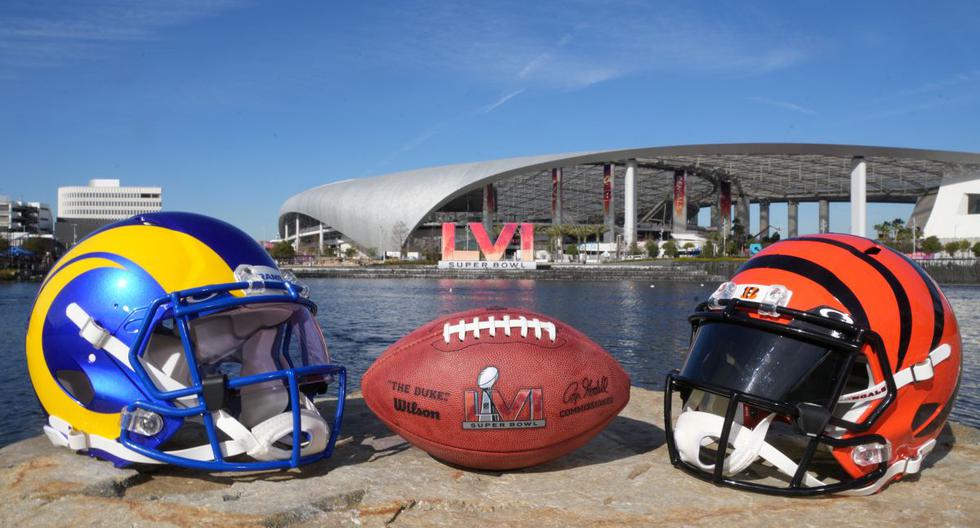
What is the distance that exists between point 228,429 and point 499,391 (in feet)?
4.53

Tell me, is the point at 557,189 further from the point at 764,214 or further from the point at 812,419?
the point at 812,419

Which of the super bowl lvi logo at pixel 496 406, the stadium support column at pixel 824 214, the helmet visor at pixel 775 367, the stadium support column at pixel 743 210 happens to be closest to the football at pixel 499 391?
the super bowl lvi logo at pixel 496 406

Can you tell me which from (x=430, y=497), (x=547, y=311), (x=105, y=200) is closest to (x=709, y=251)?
(x=547, y=311)

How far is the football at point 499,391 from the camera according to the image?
3.75 m

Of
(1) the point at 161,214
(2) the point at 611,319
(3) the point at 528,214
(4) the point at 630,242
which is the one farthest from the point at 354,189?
(1) the point at 161,214

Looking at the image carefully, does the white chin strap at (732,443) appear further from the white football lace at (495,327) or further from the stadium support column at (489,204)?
the stadium support column at (489,204)

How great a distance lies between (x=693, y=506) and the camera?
11.4 ft

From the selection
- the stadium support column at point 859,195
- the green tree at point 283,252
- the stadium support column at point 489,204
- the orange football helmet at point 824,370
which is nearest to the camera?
the orange football helmet at point 824,370

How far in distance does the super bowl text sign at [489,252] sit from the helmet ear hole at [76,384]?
63.2m

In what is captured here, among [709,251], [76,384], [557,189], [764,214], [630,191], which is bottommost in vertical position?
[709,251]

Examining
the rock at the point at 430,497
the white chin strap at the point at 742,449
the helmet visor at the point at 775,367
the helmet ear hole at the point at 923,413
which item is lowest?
the rock at the point at 430,497

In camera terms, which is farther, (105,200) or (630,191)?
(105,200)

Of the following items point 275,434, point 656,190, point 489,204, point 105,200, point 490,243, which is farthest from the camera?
point 105,200

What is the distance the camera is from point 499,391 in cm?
373
